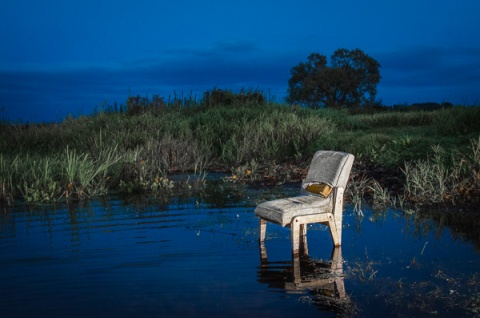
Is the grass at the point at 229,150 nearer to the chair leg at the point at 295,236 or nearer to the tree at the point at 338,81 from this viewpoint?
the chair leg at the point at 295,236

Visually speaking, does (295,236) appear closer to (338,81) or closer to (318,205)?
(318,205)

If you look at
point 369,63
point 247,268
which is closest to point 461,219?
point 247,268

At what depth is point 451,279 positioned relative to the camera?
18.4 feet

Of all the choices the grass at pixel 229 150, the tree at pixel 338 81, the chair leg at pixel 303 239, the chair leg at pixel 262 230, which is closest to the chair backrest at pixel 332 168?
the chair leg at pixel 303 239

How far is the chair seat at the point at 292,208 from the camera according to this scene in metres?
6.36

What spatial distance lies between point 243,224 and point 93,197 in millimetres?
3948

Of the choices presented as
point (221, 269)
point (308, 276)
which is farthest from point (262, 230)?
point (308, 276)

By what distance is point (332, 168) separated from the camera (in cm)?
673

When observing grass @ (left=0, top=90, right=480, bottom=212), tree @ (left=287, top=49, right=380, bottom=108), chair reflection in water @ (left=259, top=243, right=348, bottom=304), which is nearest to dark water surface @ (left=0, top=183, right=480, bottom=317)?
chair reflection in water @ (left=259, top=243, right=348, bottom=304)

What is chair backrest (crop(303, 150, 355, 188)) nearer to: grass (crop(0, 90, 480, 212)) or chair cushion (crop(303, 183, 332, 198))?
chair cushion (crop(303, 183, 332, 198))

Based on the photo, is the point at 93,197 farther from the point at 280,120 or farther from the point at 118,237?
the point at 280,120

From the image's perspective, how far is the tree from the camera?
136ft

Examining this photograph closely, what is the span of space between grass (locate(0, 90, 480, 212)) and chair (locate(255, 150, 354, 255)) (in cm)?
306

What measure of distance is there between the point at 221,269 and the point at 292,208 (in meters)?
1.04
